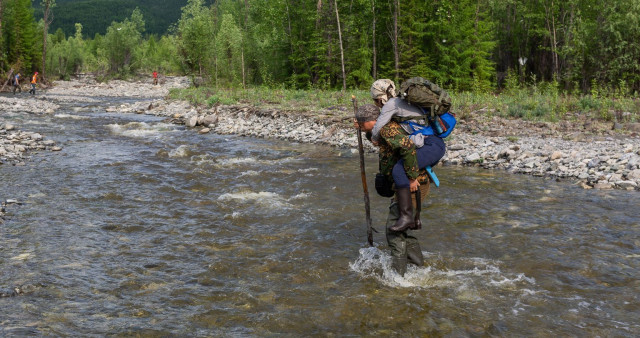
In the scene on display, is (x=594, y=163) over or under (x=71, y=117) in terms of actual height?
under

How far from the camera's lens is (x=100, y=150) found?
1661cm

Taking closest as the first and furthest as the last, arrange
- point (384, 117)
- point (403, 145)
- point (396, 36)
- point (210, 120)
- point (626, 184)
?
point (403, 145), point (384, 117), point (626, 184), point (210, 120), point (396, 36)

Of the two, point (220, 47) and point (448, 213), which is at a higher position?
point (220, 47)

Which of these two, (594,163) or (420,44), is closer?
(594,163)

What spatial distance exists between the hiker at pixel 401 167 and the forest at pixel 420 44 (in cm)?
2383

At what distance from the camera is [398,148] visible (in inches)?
218

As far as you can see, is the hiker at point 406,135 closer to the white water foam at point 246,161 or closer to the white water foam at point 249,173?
the white water foam at point 249,173

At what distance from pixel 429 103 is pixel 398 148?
0.65 meters

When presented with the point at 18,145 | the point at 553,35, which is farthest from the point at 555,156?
the point at 553,35

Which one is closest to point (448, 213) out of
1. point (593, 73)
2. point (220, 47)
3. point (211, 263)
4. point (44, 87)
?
point (211, 263)

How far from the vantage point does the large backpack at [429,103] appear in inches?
218

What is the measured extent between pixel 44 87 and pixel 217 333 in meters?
64.8

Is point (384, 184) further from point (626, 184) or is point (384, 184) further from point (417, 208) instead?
point (626, 184)

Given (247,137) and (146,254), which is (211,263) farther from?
(247,137)
